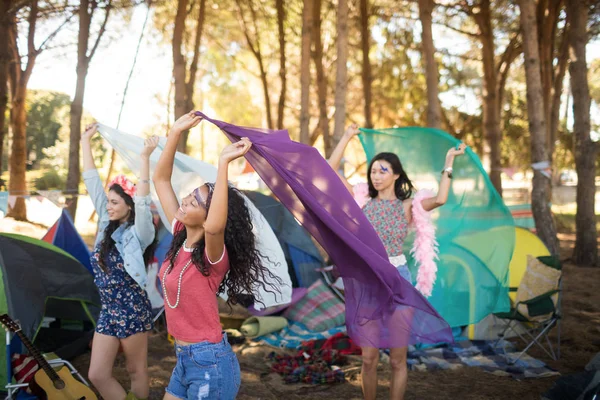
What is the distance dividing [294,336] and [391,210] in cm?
253

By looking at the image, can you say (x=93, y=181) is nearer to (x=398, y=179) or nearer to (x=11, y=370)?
(x=11, y=370)

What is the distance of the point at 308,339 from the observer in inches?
233

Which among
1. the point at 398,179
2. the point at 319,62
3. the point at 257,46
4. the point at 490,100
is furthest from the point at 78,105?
the point at 490,100

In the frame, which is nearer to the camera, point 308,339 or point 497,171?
point 308,339

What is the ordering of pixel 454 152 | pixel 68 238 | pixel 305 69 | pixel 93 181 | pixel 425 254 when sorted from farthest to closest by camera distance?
1. pixel 305 69
2. pixel 68 238
3. pixel 425 254
4. pixel 454 152
5. pixel 93 181

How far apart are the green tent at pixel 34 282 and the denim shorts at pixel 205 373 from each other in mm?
1809

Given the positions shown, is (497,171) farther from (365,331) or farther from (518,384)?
(365,331)

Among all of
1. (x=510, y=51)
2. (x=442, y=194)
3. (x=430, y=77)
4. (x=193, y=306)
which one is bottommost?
(x=193, y=306)

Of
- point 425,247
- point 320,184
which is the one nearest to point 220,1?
point 425,247

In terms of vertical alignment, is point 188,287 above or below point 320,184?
below

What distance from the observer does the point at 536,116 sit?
8266 mm

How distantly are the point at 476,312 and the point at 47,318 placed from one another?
3.94m

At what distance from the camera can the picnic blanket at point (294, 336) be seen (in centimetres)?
588

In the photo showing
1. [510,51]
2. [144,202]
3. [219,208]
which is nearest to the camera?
[219,208]
